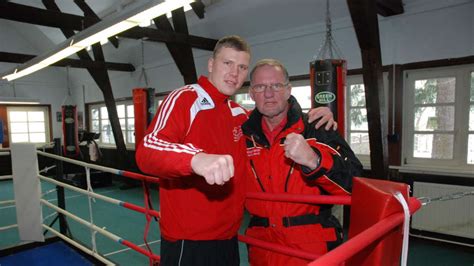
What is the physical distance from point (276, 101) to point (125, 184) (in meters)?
7.43

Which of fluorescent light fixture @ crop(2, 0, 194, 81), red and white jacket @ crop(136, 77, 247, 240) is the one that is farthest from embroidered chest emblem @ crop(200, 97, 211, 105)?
fluorescent light fixture @ crop(2, 0, 194, 81)

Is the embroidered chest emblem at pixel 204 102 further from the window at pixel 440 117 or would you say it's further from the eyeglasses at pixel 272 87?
the window at pixel 440 117

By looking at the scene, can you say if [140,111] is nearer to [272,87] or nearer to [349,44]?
[349,44]

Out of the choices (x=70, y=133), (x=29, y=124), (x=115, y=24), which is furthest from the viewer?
(x=29, y=124)

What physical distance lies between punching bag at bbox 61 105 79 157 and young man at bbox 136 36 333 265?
26.1 ft

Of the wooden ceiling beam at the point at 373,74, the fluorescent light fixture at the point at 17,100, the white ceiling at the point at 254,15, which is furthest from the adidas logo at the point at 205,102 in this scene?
the fluorescent light fixture at the point at 17,100

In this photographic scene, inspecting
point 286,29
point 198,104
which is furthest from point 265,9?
point 198,104

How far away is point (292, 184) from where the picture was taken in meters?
1.53

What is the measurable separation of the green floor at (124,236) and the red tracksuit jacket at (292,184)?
2427mm

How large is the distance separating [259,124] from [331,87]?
64.8 inches

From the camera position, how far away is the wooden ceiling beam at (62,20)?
4.19 meters

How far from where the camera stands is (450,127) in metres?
4.09

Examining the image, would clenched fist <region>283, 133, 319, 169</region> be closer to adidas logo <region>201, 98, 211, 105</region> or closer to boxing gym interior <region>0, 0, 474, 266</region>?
boxing gym interior <region>0, 0, 474, 266</region>

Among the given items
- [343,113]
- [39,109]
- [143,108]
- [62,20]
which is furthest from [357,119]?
[39,109]
